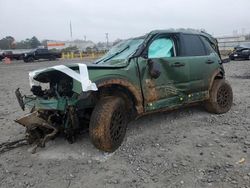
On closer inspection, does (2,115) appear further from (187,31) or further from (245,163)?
(245,163)

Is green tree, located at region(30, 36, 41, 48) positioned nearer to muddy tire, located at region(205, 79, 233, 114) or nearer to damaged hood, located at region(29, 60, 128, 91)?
muddy tire, located at region(205, 79, 233, 114)

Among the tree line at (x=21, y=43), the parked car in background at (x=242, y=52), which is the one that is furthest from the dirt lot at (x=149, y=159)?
the tree line at (x=21, y=43)

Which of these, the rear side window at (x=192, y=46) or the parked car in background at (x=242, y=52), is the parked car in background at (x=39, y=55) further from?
the rear side window at (x=192, y=46)

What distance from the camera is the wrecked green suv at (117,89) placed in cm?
471

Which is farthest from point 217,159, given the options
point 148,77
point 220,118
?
point 220,118

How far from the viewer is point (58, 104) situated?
15.6ft

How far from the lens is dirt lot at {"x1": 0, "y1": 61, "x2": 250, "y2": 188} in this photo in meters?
3.98

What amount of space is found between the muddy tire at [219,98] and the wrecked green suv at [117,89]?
0.66ft

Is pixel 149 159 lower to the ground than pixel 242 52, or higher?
lower

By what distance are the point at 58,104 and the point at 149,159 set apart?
1.45 m

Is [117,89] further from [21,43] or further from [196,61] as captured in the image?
[21,43]

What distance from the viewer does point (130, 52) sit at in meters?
5.68

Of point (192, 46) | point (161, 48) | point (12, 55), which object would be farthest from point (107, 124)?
point (12, 55)

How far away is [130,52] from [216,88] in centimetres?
217
